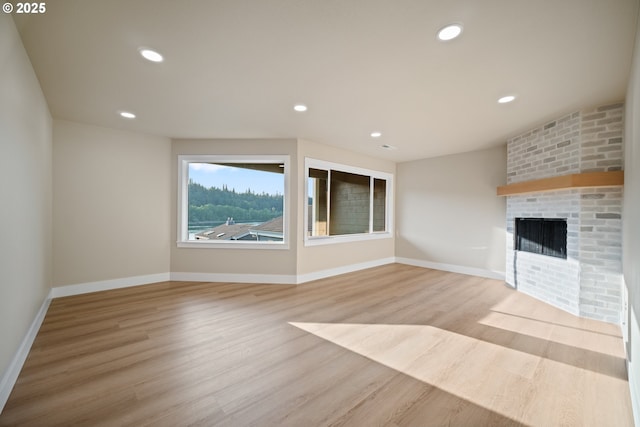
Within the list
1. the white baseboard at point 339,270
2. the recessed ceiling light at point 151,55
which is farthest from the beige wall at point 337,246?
the recessed ceiling light at point 151,55

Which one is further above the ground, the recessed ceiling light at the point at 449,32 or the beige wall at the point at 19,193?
the recessed ceiling light at the point at 449,32

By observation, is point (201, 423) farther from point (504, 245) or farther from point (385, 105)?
point (504, 245)

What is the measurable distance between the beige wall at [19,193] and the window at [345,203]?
3.31 m

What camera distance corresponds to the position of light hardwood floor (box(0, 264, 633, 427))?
64.6 inches

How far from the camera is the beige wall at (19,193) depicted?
176 centimetres

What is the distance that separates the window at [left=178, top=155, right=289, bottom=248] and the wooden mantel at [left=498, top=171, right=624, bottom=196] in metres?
3.71

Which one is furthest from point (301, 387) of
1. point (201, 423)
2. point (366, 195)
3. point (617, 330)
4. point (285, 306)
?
point (366, 195)

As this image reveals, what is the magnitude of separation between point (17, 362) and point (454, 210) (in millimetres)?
6349

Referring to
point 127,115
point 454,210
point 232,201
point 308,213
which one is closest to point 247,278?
point 232,201

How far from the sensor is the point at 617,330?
2.86 metres

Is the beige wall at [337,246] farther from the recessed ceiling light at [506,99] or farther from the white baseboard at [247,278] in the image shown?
the recessed ceiling light at [506,99]

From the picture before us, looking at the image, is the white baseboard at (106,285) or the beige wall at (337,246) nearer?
the white baseboard at (106,285)

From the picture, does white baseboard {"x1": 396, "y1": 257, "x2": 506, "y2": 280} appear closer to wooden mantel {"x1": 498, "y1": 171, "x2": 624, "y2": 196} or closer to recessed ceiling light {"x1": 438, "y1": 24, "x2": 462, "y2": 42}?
wooden mantel {"x1": 498, "y1": 171, "x2": 624, "y2": 196}

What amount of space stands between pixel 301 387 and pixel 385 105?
2.96 m
